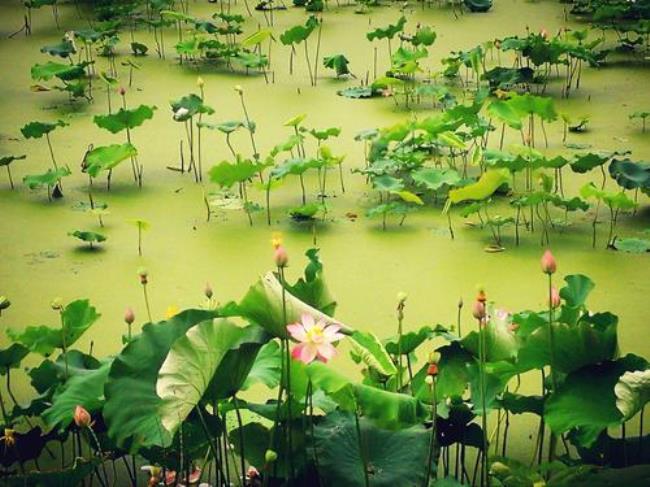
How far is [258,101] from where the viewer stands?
3.93m

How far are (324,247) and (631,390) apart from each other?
1.39 meters

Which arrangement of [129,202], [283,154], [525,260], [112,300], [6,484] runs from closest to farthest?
[6,484] < [112,300] < [525,260] < [129,202] < [283,154]

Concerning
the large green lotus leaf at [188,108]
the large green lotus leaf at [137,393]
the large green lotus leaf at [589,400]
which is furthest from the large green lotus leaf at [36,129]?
the large green lotus leaf at [589,400]

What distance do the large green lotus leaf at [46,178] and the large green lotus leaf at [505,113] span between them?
47.3 inches

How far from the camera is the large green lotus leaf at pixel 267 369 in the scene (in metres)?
1.59

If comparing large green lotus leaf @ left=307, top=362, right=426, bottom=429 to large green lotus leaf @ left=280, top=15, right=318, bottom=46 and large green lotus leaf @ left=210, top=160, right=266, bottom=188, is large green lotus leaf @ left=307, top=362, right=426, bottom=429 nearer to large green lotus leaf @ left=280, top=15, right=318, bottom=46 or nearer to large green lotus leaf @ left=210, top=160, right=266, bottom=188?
large green lotus leaf @ left=210, top=160, right=266, bottom=188

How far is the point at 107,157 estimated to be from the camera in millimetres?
3111

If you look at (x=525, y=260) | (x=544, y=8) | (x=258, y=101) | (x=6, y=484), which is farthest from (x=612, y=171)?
(x=544, y=8)

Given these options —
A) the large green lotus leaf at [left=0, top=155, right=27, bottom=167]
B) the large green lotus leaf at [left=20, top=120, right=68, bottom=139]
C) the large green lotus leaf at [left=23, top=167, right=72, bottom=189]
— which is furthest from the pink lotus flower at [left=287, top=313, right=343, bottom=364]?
the large green lotus leaf at [left=20, top=120, right=68, bottom=139]

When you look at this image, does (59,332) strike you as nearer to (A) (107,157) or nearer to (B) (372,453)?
(B) (372,453)

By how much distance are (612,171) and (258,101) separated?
1.52 metres

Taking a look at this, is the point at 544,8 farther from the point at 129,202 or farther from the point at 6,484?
the point at 6,484

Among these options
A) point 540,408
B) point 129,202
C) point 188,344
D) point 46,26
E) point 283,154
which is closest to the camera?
point 188,344

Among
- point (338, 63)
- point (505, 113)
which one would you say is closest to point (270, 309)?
point (505, 113)
